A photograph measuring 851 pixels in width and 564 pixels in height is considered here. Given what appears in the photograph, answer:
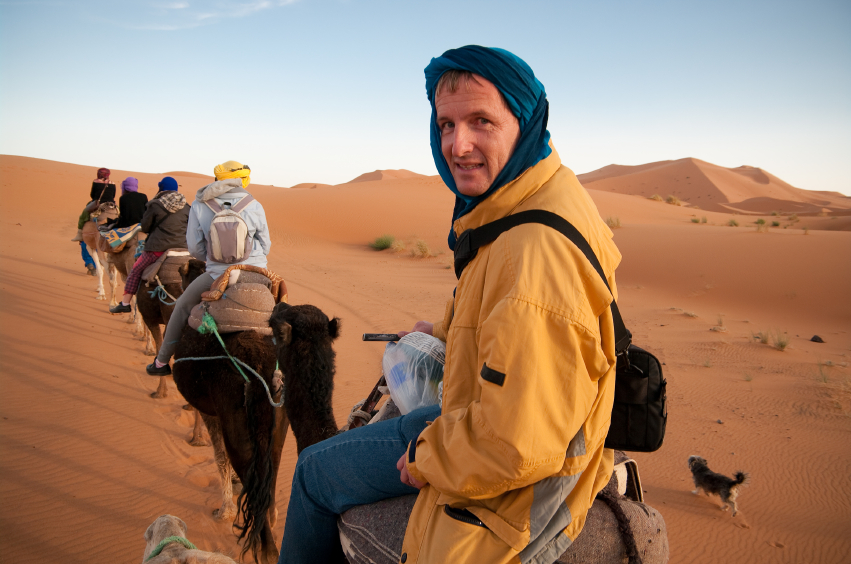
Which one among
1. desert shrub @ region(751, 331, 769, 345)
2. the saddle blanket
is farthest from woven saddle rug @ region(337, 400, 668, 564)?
the saddle blanket

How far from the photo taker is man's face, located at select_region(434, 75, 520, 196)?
175cm

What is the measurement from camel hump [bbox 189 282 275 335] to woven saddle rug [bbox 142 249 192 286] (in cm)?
346

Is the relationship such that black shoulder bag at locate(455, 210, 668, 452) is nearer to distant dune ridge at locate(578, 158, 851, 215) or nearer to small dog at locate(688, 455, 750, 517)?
small dog at locate(688, 455, 750, 517)

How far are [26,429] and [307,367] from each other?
4.99 m

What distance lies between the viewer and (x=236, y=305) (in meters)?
4.01

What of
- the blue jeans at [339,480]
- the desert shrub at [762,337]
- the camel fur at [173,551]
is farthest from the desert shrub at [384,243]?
the blue jeans at [339,480]

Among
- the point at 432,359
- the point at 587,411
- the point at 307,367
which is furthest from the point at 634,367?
the point at 307,367

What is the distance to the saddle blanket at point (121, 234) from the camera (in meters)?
9.19

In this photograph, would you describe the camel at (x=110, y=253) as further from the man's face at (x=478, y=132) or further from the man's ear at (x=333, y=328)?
the man's face at (x=478, y=132)

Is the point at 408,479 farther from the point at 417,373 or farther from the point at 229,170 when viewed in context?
the point at 229,170

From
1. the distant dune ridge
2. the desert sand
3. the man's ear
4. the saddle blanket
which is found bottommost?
the desert sand

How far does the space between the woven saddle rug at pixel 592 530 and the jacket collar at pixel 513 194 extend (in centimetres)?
111

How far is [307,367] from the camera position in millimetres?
3189

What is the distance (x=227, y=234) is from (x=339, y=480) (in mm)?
3025
